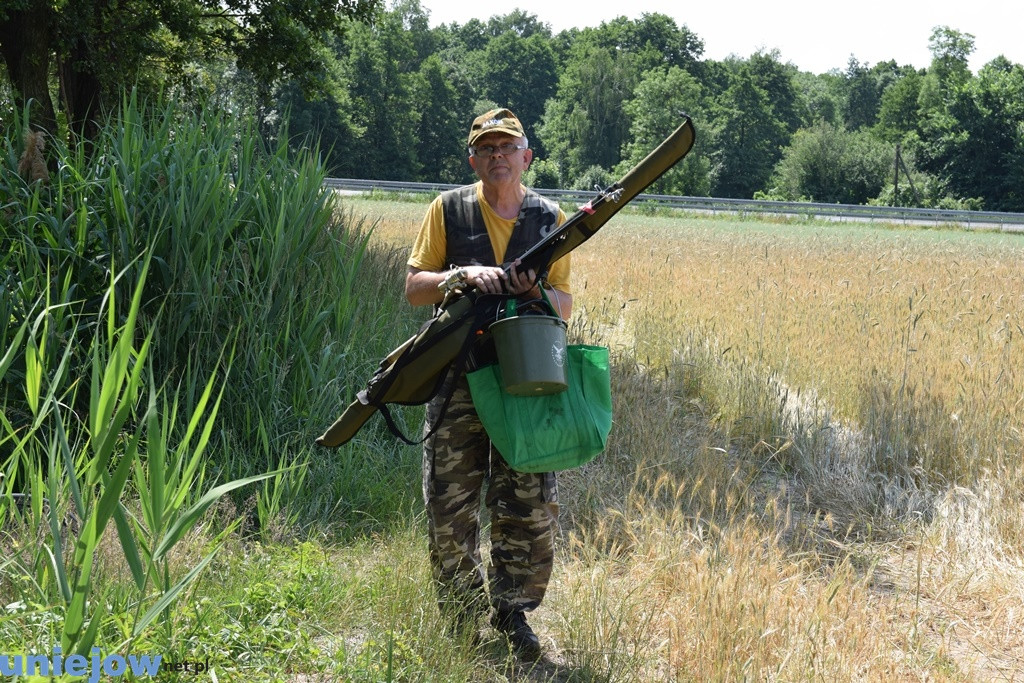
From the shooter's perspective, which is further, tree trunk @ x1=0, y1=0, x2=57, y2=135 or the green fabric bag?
tree trunk @ x1=0, y1=0, x2=57, y2=135

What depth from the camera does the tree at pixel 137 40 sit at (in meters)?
9.64

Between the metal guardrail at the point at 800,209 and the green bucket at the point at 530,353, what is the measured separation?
28503 mm

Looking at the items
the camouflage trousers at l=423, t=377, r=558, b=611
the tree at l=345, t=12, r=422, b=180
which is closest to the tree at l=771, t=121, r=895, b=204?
the tree at l=345, t=12, r=422, b=180

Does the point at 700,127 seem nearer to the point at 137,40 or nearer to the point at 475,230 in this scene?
the point at 137,40

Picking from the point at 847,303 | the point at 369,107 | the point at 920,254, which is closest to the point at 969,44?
the point at 369,107

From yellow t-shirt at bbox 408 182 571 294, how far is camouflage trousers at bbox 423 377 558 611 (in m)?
0.47

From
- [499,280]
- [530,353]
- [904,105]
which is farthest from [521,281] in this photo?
[904,105]

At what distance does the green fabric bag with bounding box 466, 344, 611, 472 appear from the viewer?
128 inches

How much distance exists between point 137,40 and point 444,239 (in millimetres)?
7855

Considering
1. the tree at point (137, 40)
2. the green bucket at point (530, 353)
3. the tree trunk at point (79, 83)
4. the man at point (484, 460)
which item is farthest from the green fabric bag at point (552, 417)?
the tree trunk at point (79, 83)

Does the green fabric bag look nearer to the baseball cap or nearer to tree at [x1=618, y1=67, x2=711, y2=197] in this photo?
the baseball cap

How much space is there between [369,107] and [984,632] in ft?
206

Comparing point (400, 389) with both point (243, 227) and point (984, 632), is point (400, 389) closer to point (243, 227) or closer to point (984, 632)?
point (984, 632)

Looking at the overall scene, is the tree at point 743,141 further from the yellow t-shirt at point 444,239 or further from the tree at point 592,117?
the yellow t-shirt at point 444,239
